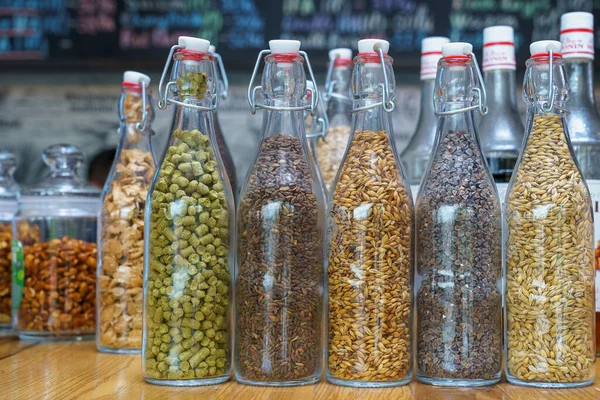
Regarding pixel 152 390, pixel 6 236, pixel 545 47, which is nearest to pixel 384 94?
pixel 545 47

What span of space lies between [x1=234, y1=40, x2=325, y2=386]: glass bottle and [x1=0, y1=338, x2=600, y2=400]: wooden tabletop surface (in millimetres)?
25

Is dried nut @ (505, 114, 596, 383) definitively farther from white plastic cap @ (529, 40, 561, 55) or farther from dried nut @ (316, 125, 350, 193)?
dried nut @ (316, 125, 350, 193)

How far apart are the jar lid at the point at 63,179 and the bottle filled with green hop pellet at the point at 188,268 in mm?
375

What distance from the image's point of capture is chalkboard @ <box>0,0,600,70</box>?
1.73 m

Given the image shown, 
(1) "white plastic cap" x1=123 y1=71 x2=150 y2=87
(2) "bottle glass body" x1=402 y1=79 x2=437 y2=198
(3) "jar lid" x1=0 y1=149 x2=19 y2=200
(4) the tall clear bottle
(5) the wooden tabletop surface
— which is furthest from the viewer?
(3) "jar lid" x1=0 y1=149 x2=19 y2=200

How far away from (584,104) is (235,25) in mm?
896

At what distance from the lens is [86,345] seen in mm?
1081

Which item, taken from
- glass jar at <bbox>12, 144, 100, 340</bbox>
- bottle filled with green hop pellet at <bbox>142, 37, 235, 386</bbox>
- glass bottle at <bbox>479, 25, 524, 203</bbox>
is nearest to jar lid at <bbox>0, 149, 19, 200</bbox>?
glass jar at <bbox>12, 144, 100, 340</bbox>

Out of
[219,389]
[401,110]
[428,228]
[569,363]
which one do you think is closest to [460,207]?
[428,228]

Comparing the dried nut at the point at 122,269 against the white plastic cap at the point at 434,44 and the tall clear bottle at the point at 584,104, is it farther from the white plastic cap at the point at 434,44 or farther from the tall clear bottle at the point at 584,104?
the tall clear bottle at the point at 584,104

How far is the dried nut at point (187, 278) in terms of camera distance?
802mm

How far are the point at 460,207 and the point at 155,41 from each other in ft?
3.67

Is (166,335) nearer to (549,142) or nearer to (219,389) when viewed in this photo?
(219,389)

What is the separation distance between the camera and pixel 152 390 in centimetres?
78
